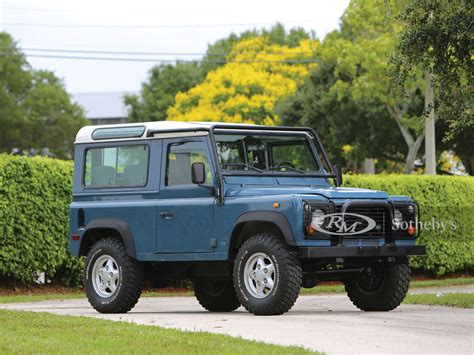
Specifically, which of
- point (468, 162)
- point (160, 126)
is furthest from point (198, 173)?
point (468, 162)

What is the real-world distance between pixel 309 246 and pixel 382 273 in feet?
6.69

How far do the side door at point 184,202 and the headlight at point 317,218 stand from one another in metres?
1.47

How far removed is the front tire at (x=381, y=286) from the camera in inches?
610

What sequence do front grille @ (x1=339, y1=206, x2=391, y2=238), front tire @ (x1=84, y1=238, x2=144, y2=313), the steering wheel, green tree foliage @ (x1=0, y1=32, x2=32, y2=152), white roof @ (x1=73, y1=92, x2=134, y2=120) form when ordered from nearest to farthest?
front grille @ (x1=339, y1=206, x2=391, y2=238)
front tire @ (x1=84, y1=238, x2=144, y2=313)
the steering wheel
green tree foliage @ (x1=0, y1=32, x2=32, y2=152)
white roof @ (x1=73, y1=92, x2=134, y2=120)

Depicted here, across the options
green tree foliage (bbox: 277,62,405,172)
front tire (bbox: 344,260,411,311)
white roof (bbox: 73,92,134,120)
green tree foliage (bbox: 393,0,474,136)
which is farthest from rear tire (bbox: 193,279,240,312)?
white roof (bbox: 73,92,134,120)

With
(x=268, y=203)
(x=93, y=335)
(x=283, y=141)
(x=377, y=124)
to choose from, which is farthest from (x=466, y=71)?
(x=377, y=124)

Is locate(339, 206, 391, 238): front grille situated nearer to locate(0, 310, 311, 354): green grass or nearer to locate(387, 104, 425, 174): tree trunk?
locate(0, 310, 311, 354): green grass

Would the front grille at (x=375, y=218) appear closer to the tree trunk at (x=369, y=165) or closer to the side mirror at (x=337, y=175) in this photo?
the side mirror at (x=337, y=175)

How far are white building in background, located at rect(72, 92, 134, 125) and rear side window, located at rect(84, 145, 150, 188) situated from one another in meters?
118

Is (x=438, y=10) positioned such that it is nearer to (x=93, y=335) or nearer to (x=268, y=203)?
(x=268, y=203)

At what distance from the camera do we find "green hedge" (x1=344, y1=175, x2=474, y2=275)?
1012 inches

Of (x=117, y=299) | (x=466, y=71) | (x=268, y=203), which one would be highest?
(x=466, y=71)

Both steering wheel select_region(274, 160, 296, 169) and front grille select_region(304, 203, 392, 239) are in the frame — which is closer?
front grille select_region(304, 203, 392, 239)

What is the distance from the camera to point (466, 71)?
16.9 metres
